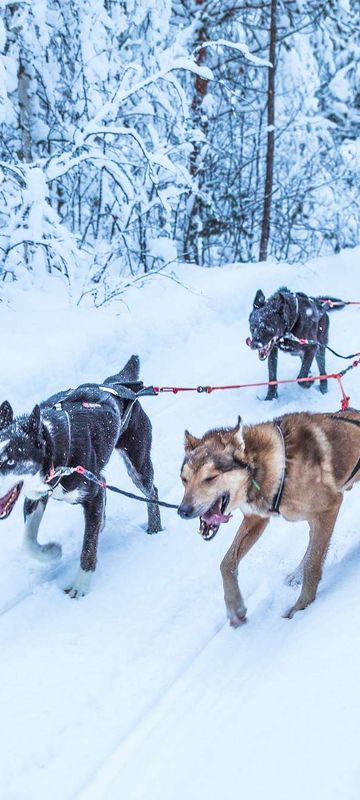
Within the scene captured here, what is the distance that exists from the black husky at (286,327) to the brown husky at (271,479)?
298cm

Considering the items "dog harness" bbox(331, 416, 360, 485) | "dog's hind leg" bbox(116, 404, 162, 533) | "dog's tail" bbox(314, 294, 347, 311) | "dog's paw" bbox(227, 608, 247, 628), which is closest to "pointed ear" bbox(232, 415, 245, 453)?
"dog harness" bbox(331, 416, 360, 485)

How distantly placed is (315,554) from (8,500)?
4.80 feet

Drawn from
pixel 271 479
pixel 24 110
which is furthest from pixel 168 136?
pixel 271 479

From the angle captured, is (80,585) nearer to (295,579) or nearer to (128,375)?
(295,579)

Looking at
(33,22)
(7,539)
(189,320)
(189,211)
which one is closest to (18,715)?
(7,539)

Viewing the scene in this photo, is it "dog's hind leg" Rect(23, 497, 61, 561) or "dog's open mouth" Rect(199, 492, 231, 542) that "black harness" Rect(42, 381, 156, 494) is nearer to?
"dog's hind leg" Rect(23, 497, 61, 561)

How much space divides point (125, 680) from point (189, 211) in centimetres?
1011

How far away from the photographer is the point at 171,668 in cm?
282

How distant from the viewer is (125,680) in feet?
9.07

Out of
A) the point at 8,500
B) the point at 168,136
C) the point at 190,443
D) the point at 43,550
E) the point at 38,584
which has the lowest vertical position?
the point at 38,584

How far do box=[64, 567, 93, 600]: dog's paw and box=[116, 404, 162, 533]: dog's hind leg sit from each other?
2.30 feet

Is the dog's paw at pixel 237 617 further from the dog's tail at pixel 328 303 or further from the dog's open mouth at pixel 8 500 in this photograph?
the dog's tail at pixel 328 303

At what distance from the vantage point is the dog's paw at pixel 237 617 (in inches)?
119

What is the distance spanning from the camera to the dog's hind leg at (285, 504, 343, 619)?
3000 mm
